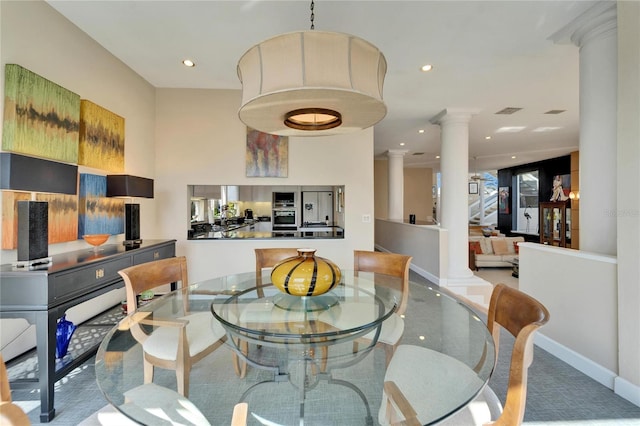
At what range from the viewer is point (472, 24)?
260 centimetres

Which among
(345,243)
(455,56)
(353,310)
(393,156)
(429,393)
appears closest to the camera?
(429,393)

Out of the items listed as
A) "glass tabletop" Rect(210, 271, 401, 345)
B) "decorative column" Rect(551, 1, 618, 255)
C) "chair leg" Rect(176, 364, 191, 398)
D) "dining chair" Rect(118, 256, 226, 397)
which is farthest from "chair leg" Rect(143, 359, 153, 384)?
"decorative column" Rect(551, 1, 618, 255)

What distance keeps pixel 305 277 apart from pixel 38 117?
247cm

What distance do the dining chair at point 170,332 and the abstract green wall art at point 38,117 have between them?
4.53 ft

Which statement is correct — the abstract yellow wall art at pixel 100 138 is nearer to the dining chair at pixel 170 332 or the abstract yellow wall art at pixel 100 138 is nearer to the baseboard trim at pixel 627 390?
the dining chair at pixel 170 332

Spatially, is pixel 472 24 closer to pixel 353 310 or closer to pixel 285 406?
pixel 353 310

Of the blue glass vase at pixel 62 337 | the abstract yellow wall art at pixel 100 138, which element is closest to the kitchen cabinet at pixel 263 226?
the abstract yellow wall art at pixel 100 138

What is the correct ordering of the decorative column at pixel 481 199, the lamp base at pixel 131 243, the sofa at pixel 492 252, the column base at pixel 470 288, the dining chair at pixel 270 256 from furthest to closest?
the decorative column at pixel 481 199 → the sofa at pixel 492 252 → the column base at pixel 470 288 → the lamp base at pixel 131 243 → the dining chair at pixel 270 256

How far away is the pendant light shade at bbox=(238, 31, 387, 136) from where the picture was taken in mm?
1162

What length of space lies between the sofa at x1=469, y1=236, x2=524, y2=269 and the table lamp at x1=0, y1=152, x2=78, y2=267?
272 inches

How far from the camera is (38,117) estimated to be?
7.50ft

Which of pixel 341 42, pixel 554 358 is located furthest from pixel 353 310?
pixel 554 358

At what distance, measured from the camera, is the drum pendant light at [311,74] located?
1162 millimetres

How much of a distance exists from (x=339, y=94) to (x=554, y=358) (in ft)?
9.09
